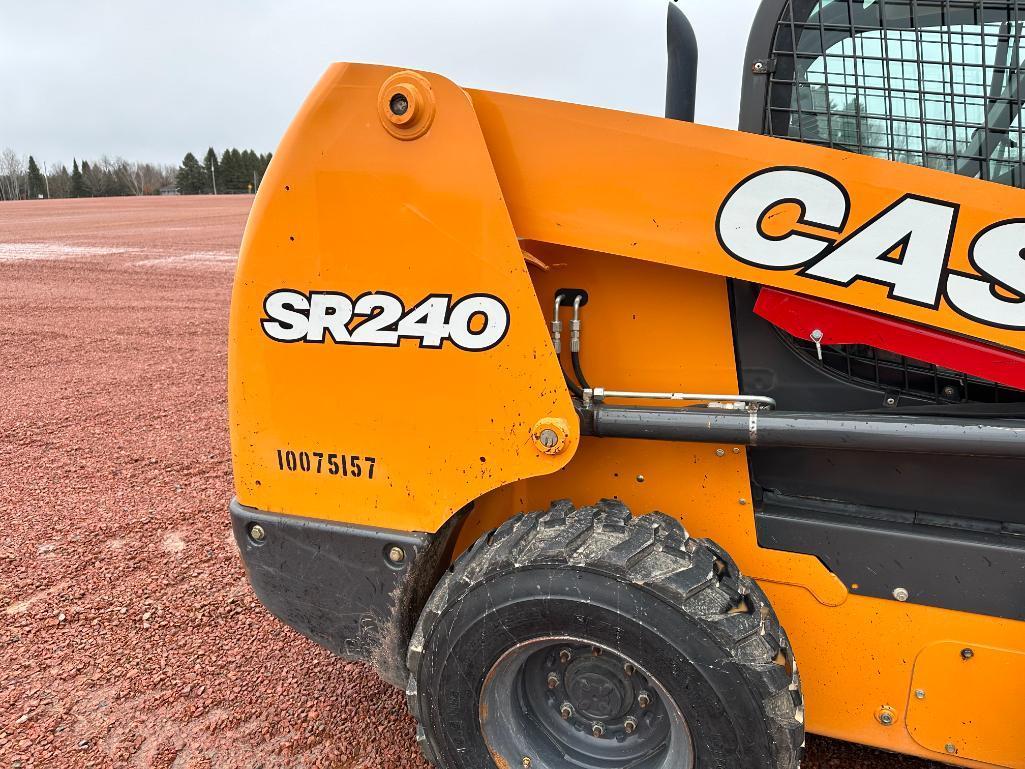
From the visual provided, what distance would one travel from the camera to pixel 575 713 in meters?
1.99

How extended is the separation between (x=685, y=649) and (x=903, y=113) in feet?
4.44

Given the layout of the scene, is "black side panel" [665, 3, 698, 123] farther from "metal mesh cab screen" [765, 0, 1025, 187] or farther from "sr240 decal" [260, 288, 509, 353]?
"sr240 decal" [260, 288, 509, 353]

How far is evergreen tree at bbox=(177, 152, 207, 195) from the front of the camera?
7744 cm

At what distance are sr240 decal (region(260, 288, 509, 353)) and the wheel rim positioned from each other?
812mm

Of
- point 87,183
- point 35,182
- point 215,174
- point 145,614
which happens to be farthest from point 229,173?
point 145,614

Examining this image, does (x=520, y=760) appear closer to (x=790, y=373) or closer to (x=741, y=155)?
(x=790, y=373)

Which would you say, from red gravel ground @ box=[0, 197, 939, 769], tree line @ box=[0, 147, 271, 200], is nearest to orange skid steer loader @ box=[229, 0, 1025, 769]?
red gravel ground @ box=[0, 197, 939, 769]

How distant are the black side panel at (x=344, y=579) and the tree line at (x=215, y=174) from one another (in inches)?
3217

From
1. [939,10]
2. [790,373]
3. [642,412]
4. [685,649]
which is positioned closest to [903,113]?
[939,10]

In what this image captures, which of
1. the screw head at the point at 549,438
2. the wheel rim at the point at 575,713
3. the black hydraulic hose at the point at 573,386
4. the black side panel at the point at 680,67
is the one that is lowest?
the wheel rim at the point at 575,713

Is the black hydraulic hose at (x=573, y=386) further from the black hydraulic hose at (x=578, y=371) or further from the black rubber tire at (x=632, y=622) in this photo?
the black rubber tire at (x=632, y=622)

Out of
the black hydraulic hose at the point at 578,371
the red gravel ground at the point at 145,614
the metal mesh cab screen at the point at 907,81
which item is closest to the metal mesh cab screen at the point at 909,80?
the metal mesh cab screen at the point at 907,81

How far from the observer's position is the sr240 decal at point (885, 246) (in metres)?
1.56

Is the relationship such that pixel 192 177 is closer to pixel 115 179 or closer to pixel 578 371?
pixel 115 179
